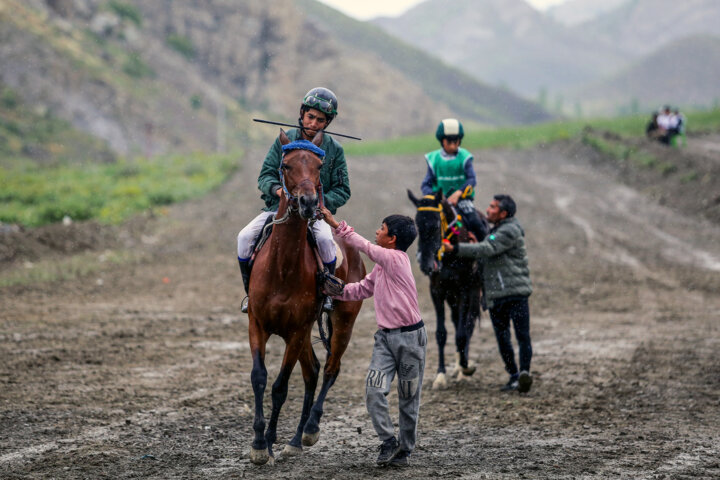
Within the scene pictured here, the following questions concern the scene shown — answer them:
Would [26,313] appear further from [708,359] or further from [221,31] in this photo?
[221,31]

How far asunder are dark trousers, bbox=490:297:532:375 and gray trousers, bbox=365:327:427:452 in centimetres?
270

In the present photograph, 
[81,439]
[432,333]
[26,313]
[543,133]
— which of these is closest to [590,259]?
[432,333]

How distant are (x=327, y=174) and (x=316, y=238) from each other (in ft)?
2.10

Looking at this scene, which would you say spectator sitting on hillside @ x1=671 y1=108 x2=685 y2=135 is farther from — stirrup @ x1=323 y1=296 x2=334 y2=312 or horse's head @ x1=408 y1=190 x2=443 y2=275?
stirrup @ x1=323 y1=296 x2=334 y2=312

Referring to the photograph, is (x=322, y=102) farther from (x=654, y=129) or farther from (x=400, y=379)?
(x=654, y=129)

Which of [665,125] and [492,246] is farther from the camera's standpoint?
[665,125]

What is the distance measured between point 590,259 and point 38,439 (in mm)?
15827

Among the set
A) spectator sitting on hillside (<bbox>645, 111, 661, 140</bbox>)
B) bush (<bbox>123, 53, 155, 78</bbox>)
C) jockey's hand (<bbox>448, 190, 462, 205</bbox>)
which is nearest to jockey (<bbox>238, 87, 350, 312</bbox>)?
jockey's hand (<bbox>448, 190, 462, 205</bbox>)

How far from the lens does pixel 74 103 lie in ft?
194

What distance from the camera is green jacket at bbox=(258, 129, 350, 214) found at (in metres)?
6.16

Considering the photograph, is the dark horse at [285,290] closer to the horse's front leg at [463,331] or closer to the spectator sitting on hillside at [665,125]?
the horse's front leg at [463,331]

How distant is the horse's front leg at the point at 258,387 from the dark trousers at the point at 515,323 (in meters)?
3.31

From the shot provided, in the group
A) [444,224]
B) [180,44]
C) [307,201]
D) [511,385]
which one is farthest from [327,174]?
[180,44]

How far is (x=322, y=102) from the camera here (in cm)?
623
